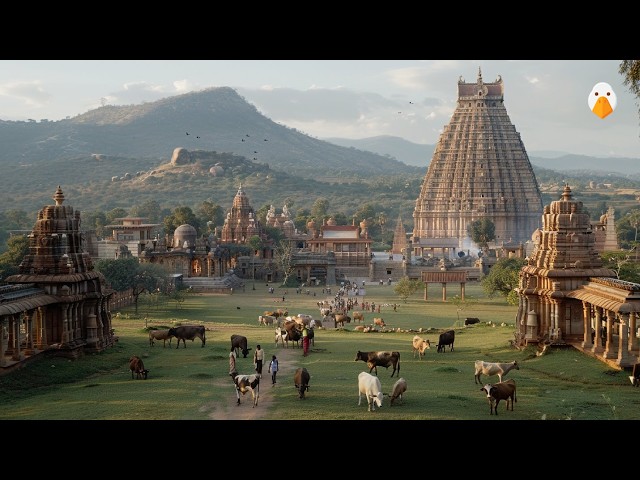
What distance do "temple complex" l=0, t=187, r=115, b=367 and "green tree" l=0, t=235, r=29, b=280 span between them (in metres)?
22.3

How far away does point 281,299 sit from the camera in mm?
66750

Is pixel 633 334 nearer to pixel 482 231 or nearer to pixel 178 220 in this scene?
pixel 178 220

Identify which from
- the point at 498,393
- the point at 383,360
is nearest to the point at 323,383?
the point at 383,360

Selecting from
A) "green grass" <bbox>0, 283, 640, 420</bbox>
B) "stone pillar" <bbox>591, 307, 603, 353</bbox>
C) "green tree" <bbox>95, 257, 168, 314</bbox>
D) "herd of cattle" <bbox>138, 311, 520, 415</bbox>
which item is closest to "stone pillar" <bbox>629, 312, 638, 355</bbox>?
"green grass" <bbox>0, 283, 640, 420</bbox>

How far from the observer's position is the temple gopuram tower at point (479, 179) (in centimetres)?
11500

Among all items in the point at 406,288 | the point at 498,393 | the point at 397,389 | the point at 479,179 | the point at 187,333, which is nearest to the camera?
the point at 498,393

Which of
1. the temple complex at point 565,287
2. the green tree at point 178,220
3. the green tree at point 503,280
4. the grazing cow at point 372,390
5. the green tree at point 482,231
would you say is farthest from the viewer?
the green tree at point 482,231

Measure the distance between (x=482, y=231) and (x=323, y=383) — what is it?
84.0 m

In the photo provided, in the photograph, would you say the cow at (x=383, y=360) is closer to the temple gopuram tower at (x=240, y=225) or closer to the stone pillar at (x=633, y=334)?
the stone pillar at (x=633, y=334)

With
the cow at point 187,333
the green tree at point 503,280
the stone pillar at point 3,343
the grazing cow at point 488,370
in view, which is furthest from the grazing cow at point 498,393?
the green tree at point 503,280

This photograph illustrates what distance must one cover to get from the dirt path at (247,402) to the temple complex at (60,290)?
7756mm

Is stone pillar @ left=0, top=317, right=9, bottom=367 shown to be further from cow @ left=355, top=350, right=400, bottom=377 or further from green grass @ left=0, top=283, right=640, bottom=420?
cow @ left=355, top=350, right=400, bottom=377

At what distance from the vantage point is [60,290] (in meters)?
33.5

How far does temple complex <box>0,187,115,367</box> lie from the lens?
32656mm
